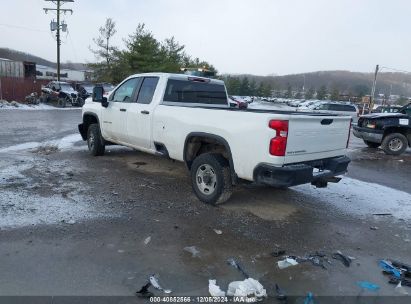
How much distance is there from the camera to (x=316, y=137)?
15.9 feet

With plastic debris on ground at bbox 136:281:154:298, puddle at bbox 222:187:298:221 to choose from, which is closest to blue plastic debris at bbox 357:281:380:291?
puddle at bbox 222:187:298:221

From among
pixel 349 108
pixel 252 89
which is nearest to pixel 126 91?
pixel 349 108

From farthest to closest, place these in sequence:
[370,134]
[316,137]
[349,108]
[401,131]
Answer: [349,108]
[370,134]
[401,131]
[316,137]

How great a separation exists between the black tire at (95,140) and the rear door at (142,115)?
1.47 meters

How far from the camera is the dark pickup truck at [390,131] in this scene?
11531 mm

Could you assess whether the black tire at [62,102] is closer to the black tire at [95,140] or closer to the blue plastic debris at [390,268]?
the black tire at [95,140]

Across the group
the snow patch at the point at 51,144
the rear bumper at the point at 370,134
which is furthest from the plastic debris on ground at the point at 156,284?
the rear bumper at the point at 370,134

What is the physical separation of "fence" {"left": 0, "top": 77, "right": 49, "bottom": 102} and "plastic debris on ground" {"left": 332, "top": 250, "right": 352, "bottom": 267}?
2856 centimetres

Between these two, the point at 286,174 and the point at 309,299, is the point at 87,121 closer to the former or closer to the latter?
the point at 286,174

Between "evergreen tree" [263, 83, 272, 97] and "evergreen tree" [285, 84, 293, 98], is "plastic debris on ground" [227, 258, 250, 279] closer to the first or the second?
"evergreen tree" [263, 83, 272, 97]

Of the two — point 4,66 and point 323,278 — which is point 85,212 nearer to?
point 323,278

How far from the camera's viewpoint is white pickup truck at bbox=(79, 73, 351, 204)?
446 cm

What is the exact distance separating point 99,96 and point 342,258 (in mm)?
5702

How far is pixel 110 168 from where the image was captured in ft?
24.4
